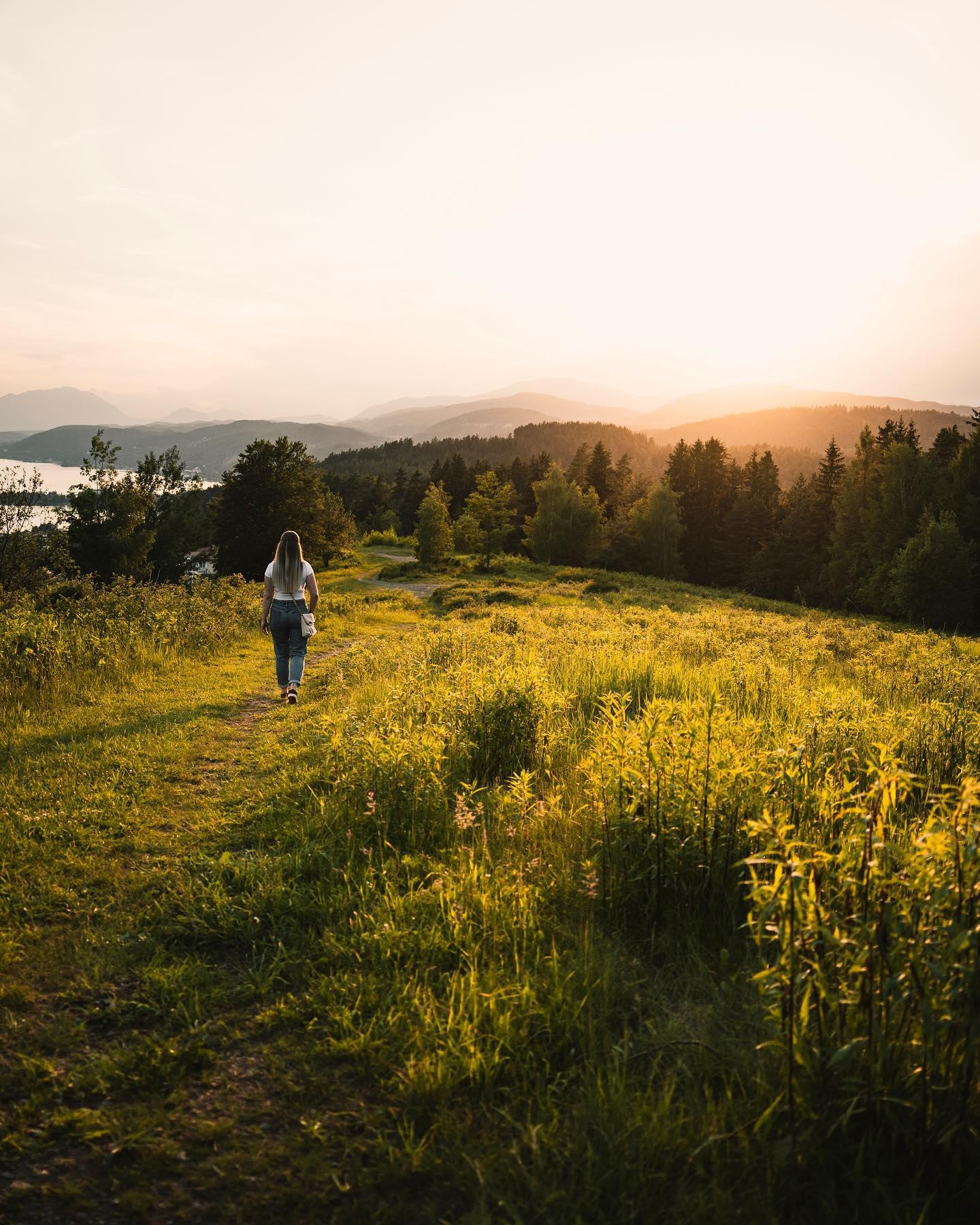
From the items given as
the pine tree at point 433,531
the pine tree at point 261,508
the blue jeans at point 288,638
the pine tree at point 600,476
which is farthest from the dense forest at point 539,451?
the blue jeans at point 288,638

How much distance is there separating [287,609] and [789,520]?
198 ft

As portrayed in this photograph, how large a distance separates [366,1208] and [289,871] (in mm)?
2485

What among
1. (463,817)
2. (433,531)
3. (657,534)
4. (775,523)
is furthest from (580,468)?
(463,817)

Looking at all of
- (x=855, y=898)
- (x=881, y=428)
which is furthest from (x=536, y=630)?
(x=881, y=428)

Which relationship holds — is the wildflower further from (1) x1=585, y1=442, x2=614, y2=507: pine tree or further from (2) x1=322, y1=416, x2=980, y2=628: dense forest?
(1) x1=585, y1=442, x2=614, y2=507: pine tree

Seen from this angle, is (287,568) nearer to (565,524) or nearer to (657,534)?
(565,524)

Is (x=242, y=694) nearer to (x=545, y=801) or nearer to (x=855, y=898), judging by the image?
(x=545, y=801)

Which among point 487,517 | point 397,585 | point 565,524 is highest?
point 487,517

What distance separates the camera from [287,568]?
9.96 m

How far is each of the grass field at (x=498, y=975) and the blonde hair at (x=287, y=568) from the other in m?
3.47

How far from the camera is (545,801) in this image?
17.1 ft

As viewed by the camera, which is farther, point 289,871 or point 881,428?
point 881,428

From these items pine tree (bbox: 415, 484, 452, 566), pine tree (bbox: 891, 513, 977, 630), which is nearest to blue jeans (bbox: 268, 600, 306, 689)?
pine tree (bbox: 415, 484, 452, 566)

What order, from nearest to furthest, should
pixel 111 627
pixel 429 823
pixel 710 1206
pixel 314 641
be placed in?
pixel 710 1206 → pixel 429 823 → pixel 111 627 → pixel 314 641
